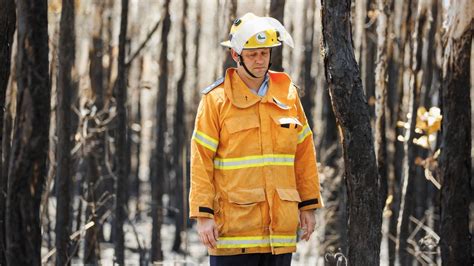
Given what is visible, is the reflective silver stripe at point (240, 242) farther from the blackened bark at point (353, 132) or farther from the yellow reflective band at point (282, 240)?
the blackened bark at point (353, 132)

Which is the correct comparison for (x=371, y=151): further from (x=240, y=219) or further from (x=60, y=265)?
(x=60, y=265)

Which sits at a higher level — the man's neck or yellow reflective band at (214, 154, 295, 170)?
the man's neck

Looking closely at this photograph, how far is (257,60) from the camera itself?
5.28 metres

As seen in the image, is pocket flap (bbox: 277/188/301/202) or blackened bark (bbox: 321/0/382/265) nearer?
A: pocket flap (bbox: 277/188/301/202)

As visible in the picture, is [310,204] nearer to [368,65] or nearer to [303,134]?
[303,134]

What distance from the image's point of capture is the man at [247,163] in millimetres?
5168

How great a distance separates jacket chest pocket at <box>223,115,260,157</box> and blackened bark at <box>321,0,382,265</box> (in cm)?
76

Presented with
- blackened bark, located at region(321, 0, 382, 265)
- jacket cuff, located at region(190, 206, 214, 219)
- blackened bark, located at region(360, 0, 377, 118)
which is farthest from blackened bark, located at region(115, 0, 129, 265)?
jacket cuff, located at region(190, 206, 214, 219)

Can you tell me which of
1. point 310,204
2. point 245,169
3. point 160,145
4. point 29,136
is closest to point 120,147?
point 29,136

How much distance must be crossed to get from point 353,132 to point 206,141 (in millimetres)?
1063

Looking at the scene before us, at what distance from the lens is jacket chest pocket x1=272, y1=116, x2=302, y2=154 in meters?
5.28

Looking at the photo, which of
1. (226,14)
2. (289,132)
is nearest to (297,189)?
(289,132)

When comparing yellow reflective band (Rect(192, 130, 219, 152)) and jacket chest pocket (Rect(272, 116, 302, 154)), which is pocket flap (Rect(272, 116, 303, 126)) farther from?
yellow reflective band (Rect(192, 130, 219, 152))

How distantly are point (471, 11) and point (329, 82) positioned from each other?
251cm
